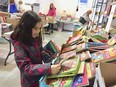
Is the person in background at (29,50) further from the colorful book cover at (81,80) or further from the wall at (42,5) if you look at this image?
the wall at (42,5)

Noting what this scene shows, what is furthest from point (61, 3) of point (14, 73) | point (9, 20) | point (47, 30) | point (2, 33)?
point (14, 73)

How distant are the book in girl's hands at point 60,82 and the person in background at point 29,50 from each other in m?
0.05

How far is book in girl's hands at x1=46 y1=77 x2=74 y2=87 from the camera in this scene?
0.88 m

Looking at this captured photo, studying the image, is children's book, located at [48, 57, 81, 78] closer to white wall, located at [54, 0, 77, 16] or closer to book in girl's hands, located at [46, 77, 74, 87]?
book in girl's hands, located at [46, 77, 74, 87]

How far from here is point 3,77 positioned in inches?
120

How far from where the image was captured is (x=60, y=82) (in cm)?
91

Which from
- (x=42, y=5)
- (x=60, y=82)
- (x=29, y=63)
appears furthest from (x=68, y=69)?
(x=42, y=5)

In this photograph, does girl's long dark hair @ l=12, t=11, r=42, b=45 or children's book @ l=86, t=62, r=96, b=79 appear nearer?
children's book @ l=86, t=62, r=96, b=79

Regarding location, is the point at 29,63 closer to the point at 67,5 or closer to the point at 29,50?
the point at 29,50

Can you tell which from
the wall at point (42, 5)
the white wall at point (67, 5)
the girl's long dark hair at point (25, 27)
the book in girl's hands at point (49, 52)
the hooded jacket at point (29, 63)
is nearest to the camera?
the hooded jacket at point (29, 63)

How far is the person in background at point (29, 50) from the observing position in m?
1.01

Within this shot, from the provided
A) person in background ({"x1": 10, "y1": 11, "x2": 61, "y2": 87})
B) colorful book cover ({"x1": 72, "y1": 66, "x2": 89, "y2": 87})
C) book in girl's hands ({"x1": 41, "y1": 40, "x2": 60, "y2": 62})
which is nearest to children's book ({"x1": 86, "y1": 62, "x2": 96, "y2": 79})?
colorful book cover ({"x1": 72, "y1": 66, "x2": 89, "y2": 87})

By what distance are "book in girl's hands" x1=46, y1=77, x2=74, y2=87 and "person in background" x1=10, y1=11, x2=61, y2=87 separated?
5 centimetres

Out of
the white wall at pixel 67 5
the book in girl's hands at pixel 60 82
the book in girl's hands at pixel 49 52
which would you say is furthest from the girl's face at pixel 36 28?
the white wall at pixel 67 5
